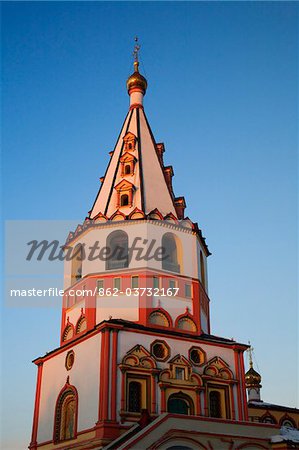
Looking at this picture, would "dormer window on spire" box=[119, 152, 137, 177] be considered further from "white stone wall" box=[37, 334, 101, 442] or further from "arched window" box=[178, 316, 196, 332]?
"white stone wall" box=[37, 334, 101, 442]

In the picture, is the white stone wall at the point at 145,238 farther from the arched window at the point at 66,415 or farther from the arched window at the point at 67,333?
the arched window at the point at 66,415

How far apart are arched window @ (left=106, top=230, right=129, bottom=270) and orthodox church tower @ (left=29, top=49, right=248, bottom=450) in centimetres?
5

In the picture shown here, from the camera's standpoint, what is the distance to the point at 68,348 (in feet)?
78.3

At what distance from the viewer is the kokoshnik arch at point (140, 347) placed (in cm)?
1981

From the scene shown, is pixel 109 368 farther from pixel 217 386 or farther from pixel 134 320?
pixel 217 386

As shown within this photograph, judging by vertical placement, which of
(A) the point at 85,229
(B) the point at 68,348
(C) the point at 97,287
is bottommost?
(B) the point at 68,348

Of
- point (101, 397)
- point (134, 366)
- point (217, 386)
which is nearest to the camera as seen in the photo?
point (101, 397)

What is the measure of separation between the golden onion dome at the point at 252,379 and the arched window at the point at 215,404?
15191 millimetres

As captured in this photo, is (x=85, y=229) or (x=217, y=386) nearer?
(x=217, y=386)

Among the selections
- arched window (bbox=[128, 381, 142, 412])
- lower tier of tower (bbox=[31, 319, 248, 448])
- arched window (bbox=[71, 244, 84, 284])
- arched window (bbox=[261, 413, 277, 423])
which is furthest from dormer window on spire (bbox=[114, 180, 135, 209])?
arched window (bbox=[261, 413, 277, 423])

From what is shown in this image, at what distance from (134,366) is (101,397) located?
6.38 ft

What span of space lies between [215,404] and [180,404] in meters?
1.89

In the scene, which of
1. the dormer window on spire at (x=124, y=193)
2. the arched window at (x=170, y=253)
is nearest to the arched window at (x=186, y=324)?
the arched window at (x=170, y=253)

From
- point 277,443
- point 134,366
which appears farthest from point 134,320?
point 277,443
